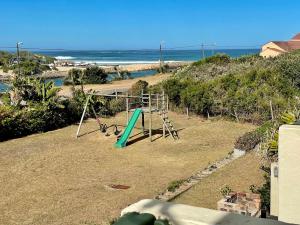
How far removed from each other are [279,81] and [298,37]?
1895 inches

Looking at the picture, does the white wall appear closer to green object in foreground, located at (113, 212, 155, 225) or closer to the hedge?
green object in foreground, located at (113, 212, 155, 225)

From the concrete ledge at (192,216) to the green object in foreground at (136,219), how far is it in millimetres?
252

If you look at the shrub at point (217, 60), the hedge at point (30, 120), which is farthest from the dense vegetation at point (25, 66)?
the hedge at point (30, 120)

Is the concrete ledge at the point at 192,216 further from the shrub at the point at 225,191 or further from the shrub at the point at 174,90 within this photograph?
the shrub at the point at 174,90

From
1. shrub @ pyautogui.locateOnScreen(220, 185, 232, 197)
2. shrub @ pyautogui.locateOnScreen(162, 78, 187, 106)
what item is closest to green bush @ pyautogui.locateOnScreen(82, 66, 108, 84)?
shrub @ pyautogui.locateOnScreen(162, 78, 187, 106)

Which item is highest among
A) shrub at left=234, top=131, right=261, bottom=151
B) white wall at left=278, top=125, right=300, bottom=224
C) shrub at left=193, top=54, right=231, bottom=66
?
white wall at left=278, top=125, right=300, bottom=224

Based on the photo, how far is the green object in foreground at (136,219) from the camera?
2.47 meters

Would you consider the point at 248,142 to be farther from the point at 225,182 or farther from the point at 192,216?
the point at 192,216

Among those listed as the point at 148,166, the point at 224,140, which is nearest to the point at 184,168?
the point at 148,166

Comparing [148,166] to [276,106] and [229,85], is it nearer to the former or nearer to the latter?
[276,106]

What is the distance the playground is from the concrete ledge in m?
5.67

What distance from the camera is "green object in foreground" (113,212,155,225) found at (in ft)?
8.09

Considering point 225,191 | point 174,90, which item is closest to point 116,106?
point 174,90

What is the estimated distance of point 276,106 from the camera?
18.5 m
